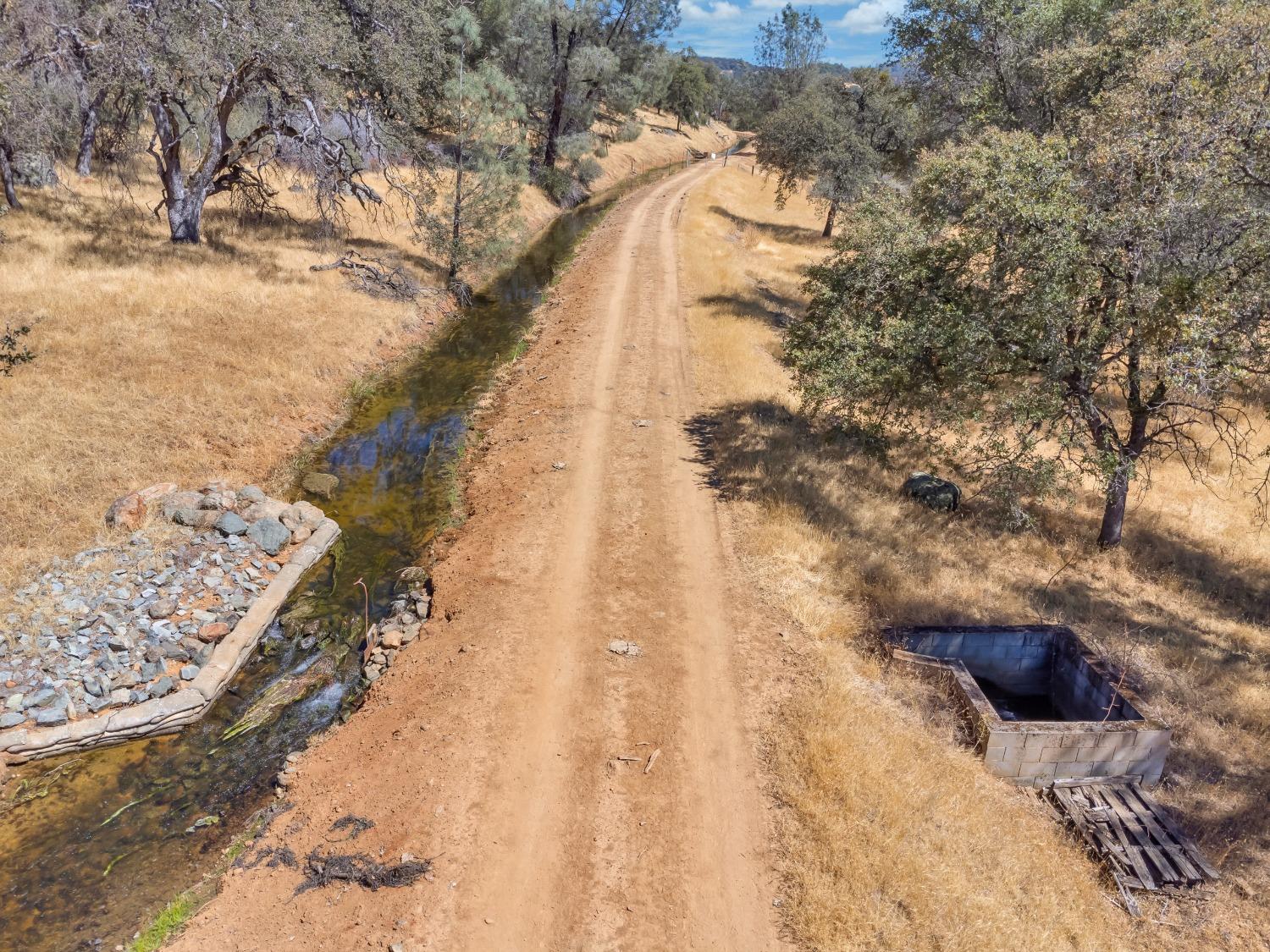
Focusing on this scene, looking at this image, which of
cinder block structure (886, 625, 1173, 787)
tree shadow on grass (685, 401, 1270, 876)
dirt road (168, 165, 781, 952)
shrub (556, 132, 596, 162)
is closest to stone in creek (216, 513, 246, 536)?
dirt road (168, 165, 781, 952)

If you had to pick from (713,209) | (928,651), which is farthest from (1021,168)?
(713,209)

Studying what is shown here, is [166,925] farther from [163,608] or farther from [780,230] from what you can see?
[780,230]

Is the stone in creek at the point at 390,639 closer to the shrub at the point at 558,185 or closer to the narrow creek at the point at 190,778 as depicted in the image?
the narrow creek at the point at 190,778

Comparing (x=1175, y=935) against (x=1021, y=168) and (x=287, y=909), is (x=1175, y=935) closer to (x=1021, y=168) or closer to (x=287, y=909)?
(x=287, y=909)

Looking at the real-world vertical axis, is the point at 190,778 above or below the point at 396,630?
below

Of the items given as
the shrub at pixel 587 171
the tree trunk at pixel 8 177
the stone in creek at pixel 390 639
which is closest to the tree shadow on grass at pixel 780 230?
the shrub at pixel 587 171

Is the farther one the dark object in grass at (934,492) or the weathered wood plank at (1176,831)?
the dark object in grass at (934,492)

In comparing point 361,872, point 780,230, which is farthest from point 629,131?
point 361,872
